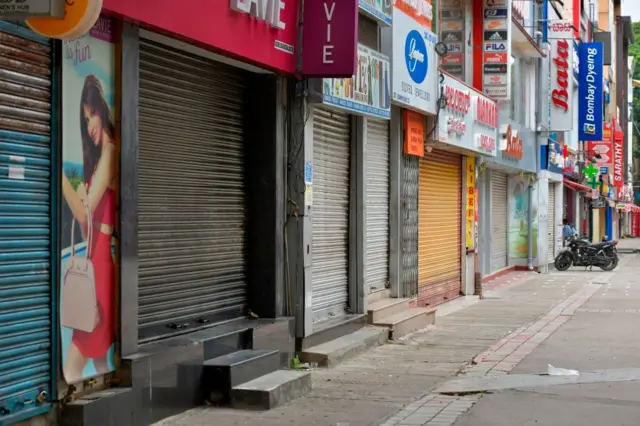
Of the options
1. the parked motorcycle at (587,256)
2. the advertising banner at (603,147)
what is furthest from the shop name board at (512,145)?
the advertising banner at (603,147)

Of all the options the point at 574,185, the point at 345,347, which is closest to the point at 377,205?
the point at 345,347

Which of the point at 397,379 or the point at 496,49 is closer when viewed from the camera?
the point at 397,379

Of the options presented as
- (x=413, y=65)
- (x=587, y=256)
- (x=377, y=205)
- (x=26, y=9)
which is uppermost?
(x=413, y=65)

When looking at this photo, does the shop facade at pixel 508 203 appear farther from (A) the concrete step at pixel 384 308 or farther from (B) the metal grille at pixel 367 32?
(B) the metal grille at pixel 367 32

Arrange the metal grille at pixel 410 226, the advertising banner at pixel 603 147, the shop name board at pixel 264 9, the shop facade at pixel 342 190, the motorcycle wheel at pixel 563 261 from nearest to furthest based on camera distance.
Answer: the shop name board at pixel 264 9 < the shop facade at pixel 342 190 < the metal grille at pixel 410 226 < the motorcycle wheel at pixel 563 261 < the advertising banner at pixel 603 147

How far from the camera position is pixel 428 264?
58.6 feet

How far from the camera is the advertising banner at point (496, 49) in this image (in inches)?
848

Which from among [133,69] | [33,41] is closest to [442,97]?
[133,69]

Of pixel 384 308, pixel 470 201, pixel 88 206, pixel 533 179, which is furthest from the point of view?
pixel 533 179

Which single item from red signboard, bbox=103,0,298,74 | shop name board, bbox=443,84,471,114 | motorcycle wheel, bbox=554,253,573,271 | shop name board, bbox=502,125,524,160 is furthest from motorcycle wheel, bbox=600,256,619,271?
red signboard, bbox=103,0,298,74

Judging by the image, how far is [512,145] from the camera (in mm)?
25531

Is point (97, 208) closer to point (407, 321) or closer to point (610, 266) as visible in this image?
point (407, 321)

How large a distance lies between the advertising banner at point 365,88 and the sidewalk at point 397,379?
298 centimetres

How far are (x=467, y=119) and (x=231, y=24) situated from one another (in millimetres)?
10270
